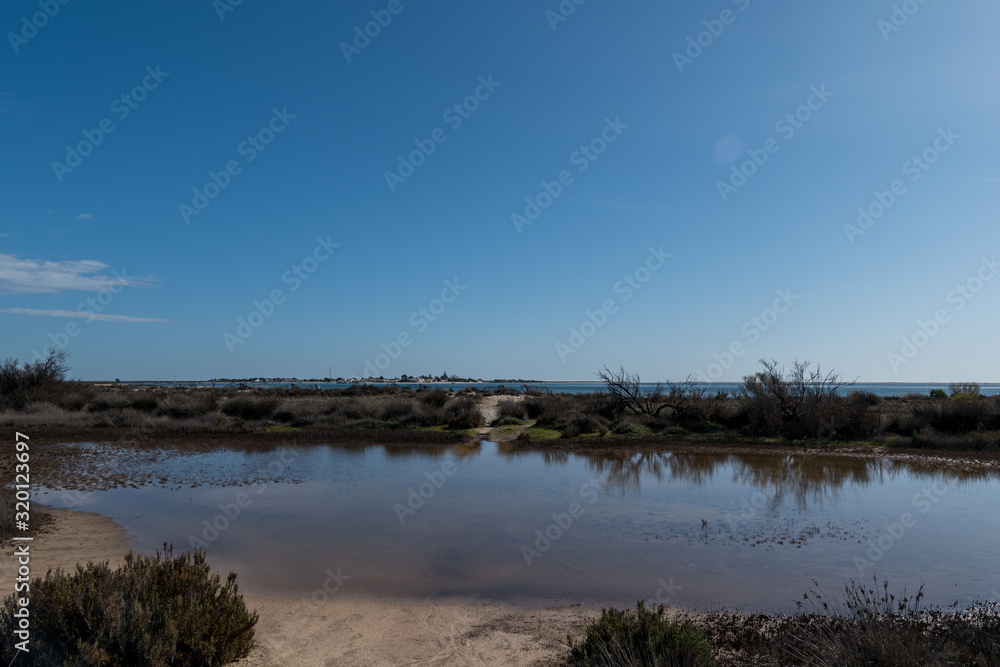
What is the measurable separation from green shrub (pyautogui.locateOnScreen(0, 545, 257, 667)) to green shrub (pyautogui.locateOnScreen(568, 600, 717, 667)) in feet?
10.6

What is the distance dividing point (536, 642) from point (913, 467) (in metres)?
17.5

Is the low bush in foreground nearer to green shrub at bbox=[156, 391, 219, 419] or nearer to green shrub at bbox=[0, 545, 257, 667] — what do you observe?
green shrub at bbox=[0, 545, 257, 667]

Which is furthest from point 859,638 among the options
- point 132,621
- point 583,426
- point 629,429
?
point 583,426

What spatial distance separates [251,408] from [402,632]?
28362mm

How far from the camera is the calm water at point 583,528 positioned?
780 centimetres

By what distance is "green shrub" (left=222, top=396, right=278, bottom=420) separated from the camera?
3125cm

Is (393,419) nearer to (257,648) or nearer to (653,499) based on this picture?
(653,499)

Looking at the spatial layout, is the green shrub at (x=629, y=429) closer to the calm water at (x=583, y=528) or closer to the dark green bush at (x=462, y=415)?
the dark green bush at (x=462, y=415)

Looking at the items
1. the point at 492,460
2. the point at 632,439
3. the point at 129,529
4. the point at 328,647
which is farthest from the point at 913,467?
the point at 129,529

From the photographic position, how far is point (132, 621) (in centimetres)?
→ 455

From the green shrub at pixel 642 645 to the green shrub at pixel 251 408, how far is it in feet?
95.6

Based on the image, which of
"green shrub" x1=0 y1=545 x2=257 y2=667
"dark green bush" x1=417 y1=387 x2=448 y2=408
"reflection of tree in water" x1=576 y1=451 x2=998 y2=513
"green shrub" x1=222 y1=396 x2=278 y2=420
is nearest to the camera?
"green shrub" x1=0 y1=545 x2=257 y2=667

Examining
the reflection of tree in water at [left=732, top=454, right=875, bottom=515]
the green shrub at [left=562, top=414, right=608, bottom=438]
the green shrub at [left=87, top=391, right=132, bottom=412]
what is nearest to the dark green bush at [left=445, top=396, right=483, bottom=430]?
the green shrub at [left=562, top=414, right=608, bottom=438]

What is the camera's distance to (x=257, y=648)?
18.1 feet
